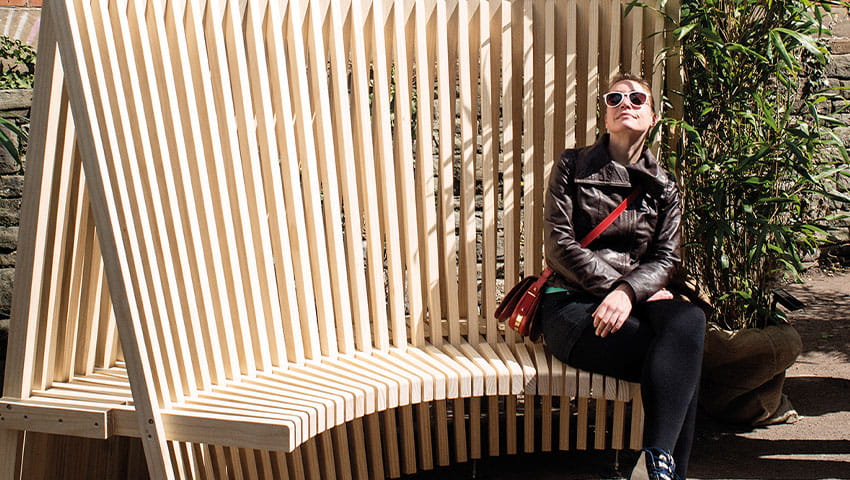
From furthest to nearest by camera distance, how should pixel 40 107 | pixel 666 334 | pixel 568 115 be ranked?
pixel 568 115, pixel 666 334, pixel 40 107

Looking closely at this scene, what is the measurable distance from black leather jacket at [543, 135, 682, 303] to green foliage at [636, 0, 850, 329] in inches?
15.3

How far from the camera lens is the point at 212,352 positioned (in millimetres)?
3500

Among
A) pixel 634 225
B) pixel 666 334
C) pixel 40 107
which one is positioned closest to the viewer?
pixel 40 107

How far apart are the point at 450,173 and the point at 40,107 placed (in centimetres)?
159

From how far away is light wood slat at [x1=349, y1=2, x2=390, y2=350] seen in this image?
3973mm

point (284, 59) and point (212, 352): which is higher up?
point (284, 59)

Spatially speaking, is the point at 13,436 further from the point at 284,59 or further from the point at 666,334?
the point at 666,334

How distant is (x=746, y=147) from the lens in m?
4.31

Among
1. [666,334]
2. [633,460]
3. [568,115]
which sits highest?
[568,115]

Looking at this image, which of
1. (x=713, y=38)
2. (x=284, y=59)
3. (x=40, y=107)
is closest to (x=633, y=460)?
(x=713, y=38)

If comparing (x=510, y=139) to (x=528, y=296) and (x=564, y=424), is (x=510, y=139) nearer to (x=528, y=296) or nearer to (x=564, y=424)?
(x=528, y=296)

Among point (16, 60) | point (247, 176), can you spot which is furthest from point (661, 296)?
point (16, 60)

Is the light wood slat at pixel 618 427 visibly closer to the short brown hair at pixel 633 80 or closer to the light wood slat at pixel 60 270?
the short brown hair at pixel 633 80

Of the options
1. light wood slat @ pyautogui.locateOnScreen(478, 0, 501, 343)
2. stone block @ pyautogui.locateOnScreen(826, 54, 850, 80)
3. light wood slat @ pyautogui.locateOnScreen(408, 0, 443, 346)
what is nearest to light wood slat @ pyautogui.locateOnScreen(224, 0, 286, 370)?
light wood slat @ pyautogui.locateOnScreen(408, 0, 443, 346)
